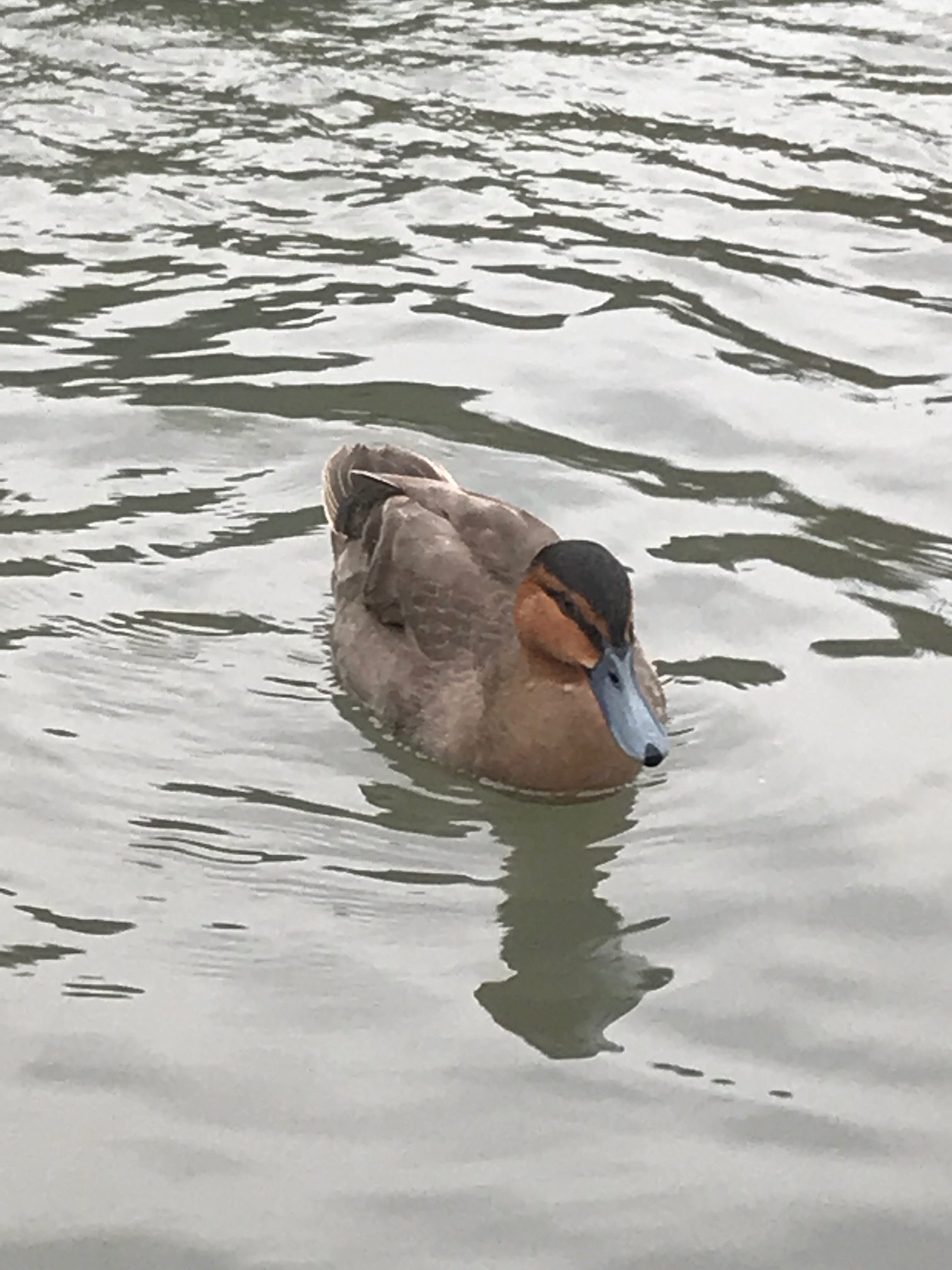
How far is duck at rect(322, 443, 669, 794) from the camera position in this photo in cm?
639

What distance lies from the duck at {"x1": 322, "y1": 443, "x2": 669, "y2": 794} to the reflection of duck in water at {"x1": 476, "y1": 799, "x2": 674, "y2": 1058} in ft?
1.10

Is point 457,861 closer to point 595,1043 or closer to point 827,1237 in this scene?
point 595,1043

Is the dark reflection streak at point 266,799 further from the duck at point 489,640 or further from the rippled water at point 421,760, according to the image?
the duck at point 489,640

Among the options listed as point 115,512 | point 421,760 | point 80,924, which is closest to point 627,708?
point 421,760

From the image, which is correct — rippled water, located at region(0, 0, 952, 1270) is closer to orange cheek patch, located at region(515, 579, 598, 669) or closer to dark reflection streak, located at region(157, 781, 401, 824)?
dark reflection streak, located at region(157, 781, 401, 824)

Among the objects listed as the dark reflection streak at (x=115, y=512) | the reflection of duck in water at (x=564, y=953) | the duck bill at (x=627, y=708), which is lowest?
the reflection of duck in water at (x=564, y=953)

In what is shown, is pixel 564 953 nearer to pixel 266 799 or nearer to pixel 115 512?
pixel 266 799

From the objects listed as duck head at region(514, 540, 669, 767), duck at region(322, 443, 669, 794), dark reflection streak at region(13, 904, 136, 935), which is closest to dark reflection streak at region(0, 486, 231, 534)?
duck at region(322, 443, 669, 794)

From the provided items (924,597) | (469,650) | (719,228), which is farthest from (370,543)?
(719,228)

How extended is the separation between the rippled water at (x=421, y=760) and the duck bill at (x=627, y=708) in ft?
1.17

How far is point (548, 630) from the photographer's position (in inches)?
263

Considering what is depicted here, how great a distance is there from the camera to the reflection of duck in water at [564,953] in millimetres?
5500

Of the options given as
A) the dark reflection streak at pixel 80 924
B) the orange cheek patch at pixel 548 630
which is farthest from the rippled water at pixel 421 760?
the orange cheek patch at pixel 548 630

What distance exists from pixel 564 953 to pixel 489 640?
148 cm
